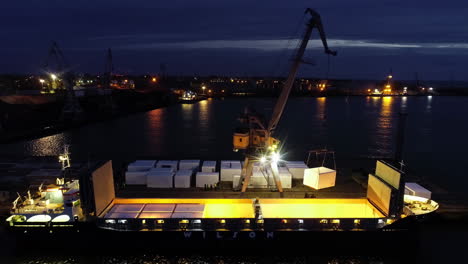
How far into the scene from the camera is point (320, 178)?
70.7ft

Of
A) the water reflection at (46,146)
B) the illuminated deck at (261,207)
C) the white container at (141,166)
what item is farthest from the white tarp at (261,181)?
the water reflection at (46,146)

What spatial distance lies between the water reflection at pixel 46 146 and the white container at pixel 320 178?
3668 cm

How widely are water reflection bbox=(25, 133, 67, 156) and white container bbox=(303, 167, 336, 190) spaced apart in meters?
36.7

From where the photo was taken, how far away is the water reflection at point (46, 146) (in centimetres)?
4238

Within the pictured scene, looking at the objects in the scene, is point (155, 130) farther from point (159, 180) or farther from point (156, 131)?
point (159, 180)

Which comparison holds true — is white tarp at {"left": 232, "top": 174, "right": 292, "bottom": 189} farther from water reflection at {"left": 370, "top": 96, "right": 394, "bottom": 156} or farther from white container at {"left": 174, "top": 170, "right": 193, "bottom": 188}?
water reflection at {"left": 370, "top": 96, "right": 394, "bottom": 156}

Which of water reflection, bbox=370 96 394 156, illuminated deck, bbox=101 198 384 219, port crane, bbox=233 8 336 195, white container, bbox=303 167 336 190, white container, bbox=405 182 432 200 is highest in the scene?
port crane, bbox=233 8 336 195

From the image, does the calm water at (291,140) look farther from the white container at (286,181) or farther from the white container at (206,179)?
the white container at (286,181)

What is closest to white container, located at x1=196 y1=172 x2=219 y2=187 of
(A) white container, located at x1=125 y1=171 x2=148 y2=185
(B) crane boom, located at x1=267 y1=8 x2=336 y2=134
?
(A) white container, located at x1=125 y1=171 x2=148 y2=185

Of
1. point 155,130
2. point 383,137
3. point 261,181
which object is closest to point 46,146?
point 155,130

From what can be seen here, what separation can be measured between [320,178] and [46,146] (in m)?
43.6

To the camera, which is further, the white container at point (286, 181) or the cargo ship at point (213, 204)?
the white container at point (286, 181)

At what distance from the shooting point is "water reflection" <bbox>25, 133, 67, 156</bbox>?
139 feet

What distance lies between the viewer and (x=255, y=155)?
68.4 ft
